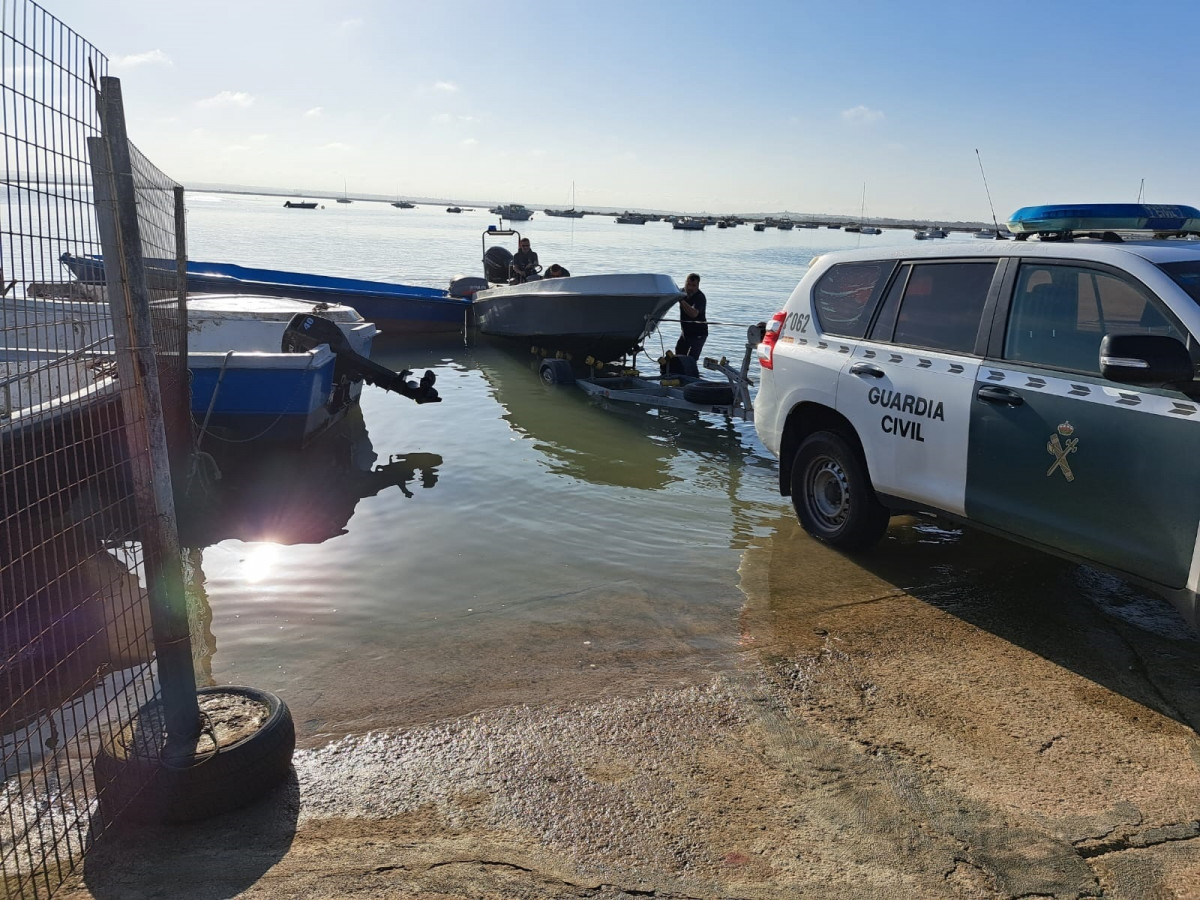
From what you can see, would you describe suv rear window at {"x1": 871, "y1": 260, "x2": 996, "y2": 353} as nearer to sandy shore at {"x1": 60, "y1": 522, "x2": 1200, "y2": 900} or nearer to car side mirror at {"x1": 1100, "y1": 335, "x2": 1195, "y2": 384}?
car side mirror at {"x1": 1100, "y1": 335, "x2": 1195, "y2": 384}

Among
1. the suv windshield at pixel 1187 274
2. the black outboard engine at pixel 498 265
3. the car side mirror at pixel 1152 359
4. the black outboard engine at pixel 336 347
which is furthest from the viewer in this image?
the black outboard engine at pixel 498 265

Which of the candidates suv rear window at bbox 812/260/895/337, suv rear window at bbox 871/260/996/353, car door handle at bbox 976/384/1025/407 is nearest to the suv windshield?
car door handle at bbox 976/384/1025/407

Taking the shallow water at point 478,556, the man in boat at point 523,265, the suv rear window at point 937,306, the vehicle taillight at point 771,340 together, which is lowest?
the shallow water at point 478,556

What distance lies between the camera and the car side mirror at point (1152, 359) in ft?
12.3

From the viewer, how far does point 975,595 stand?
549 centimetres

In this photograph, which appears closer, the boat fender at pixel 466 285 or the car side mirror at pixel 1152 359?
the car side mirror at pixel 1152 359

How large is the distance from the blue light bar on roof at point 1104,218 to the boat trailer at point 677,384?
12.7ft

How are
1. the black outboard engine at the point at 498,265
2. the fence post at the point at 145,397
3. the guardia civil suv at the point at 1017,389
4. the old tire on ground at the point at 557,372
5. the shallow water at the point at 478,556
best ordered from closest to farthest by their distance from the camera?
1. the fence post at the point at 145,397
2. the guardia civil suv at the point at 1017,389
3. the shallow water at the point at 478,556
4. the old tire on ground at the point at 557,372
5. the black outboard engine at the point at 498,265

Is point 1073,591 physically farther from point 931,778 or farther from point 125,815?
point 125,815

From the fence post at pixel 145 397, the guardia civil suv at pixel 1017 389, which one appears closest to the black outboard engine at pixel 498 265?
the guardia civil suv at pixel 1017 389

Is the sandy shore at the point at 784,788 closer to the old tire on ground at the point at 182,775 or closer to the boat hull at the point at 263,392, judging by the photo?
the old tire on ground at the point at 182,775

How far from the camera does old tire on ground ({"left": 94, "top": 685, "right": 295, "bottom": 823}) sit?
3199 mm

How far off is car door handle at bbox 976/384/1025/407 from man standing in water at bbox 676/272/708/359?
961 centimetres

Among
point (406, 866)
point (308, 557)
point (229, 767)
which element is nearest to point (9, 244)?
point (229, 767)
